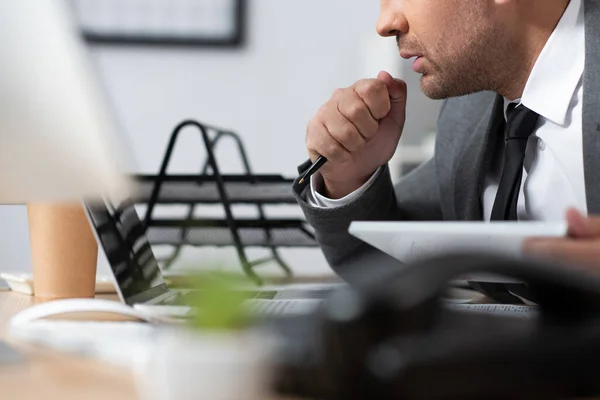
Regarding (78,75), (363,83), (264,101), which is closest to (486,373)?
(78,75)

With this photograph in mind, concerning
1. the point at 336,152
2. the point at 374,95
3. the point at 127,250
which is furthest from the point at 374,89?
the point at 127,250

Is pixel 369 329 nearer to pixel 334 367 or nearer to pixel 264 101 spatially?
pixel 334 367

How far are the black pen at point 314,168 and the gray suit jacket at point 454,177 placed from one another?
29 mm

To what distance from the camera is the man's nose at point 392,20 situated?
4.44 feet

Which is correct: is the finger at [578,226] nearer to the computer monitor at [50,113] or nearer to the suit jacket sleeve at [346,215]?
the computer monitor at [50,113]

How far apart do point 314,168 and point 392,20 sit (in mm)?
346

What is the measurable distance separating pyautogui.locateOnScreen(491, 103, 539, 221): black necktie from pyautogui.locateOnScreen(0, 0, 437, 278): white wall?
1.75 m

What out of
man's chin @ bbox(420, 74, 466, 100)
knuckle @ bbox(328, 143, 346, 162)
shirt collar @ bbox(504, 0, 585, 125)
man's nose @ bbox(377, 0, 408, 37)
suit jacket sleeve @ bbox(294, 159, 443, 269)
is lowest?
suit jacket sleeve @ bbox(294, 159, 443, 269)

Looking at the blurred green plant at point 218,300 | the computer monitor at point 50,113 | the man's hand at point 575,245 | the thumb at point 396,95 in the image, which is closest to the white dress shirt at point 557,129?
the thumb at point 396,95

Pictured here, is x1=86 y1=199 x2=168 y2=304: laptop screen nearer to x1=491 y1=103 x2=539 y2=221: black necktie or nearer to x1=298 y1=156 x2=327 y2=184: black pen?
x1=298 y1=156 x2=327 y2=184: black pen

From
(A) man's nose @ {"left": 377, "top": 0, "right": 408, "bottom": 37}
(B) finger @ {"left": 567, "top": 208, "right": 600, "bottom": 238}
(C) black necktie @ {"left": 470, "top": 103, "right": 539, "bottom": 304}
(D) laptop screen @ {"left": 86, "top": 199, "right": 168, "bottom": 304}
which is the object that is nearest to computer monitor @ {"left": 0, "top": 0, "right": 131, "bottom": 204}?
(D) laptop screen @ {"left": 86, "top": 199, "right": 168, "bottom": 304}

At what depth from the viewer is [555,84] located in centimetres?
117

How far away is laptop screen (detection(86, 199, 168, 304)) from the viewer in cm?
78

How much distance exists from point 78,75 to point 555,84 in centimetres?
86
